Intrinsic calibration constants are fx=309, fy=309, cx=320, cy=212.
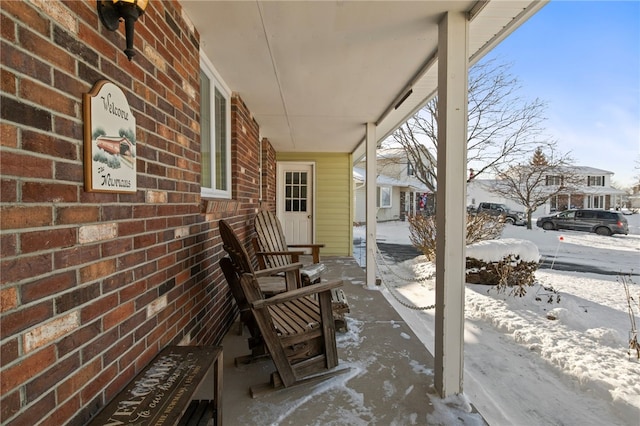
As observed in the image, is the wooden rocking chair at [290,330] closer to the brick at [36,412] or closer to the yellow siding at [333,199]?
the brick at [36,412]

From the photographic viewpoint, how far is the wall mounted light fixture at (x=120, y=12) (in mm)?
1187

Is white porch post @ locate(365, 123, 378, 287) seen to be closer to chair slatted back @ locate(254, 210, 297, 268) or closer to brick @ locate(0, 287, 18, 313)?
chair slatted back @ locate(254, 210, 297, 268)

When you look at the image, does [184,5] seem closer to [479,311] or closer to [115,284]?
[115,284]

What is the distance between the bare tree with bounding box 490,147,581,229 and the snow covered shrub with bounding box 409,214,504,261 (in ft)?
17.7

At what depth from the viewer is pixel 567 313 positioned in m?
3.75

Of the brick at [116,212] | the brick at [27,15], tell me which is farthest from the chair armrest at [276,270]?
the brick at [27,15]

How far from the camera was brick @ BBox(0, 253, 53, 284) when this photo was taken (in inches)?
30.9

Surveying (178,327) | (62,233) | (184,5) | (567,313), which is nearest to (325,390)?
(178,327)

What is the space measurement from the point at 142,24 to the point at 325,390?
232 centimetres

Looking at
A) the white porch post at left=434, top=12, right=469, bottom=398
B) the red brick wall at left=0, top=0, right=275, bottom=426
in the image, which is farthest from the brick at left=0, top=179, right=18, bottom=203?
the white porch post at left=434, top=12, right=469, bottom=398

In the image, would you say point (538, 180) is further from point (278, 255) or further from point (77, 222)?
point (77, 222)

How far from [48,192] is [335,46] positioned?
2.05 m

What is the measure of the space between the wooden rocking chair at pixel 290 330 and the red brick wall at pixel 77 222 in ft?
1.28

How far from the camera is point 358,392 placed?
2.00 metres
